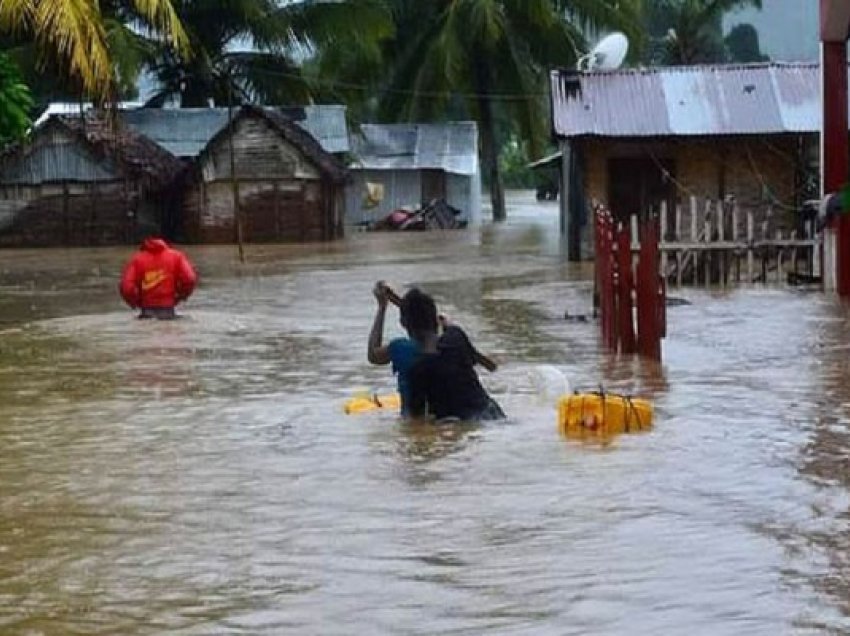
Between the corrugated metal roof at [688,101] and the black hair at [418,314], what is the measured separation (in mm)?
19646

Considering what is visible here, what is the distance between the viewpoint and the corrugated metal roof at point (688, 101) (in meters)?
30.6

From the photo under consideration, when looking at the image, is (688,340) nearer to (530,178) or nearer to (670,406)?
(670,406)

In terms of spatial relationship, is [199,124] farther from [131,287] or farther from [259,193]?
[131,287]

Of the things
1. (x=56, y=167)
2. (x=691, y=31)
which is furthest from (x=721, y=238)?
(x=691, y=31)

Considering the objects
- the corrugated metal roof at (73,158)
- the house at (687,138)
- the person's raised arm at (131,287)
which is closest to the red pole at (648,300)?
the person's raised arm at (131,287)

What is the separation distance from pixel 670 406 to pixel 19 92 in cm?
1211

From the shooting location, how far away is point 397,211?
53.3 m

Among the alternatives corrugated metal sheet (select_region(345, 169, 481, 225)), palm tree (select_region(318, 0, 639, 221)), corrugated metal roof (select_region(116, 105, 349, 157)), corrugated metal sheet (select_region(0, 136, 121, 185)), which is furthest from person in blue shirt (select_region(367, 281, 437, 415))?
corrugated metal sheet (select_region(345, 169, 481, 225))

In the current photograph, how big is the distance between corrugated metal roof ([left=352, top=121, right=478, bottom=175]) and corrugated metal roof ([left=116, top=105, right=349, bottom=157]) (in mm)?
5202

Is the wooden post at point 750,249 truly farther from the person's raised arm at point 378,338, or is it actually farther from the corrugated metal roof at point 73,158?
the corrugated metal roof at point 73,158

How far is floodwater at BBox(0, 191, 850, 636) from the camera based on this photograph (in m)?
6.47

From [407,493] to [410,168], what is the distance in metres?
45.3

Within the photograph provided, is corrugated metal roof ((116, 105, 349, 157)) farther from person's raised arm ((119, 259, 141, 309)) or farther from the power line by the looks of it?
person's raised arm ((119, 259, 141, 309))

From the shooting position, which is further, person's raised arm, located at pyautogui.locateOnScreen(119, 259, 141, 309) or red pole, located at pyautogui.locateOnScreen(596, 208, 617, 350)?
person's raised arm, located at pyautogui.locateOnScreen(119, 259, 141, 309)
